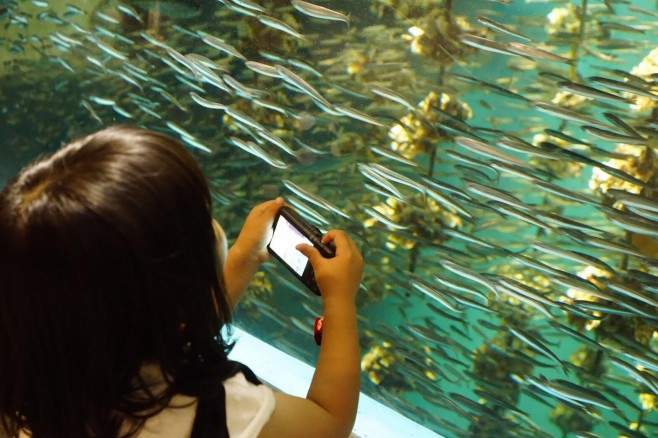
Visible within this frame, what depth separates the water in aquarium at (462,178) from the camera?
85.6 inches

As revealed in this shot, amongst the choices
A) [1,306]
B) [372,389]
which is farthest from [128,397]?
[372,389]

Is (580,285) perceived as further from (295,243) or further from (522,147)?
(295,243)

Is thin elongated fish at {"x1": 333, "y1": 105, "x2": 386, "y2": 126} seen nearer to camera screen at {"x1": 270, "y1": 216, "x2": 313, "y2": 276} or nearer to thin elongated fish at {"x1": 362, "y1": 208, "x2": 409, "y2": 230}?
thin elongated fish at {"x1": 362, "y1": 208, "x2": 409, "y2": 230}

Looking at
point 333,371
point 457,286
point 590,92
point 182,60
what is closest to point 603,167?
point 590,92

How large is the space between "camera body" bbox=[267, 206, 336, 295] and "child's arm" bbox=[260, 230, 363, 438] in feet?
0.10

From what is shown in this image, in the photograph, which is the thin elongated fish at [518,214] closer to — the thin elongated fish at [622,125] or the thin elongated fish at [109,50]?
the thin elongated fish at [622,125]

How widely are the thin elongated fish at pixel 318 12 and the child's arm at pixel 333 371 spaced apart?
169 centimetres

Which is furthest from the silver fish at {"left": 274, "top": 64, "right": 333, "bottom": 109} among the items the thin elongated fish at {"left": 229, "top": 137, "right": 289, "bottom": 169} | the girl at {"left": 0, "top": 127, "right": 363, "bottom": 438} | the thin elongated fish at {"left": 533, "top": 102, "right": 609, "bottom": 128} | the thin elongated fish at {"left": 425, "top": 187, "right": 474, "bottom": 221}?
the girl at {"left": 0, "top": 127, "right": 363, "bottom": 438}

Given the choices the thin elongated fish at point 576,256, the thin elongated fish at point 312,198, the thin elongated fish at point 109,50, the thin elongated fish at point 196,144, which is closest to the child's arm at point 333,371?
the thin elongated fish at point 576,256

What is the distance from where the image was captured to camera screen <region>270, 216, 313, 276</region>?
125cm

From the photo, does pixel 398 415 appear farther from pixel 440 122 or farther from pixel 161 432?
pixel 161 432

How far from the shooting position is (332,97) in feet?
9.27

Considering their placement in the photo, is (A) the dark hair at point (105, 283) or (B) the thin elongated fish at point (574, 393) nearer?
(A) the dark hair at point (105, 283)

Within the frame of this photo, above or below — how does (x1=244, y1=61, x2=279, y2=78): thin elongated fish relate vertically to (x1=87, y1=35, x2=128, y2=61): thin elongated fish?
above
